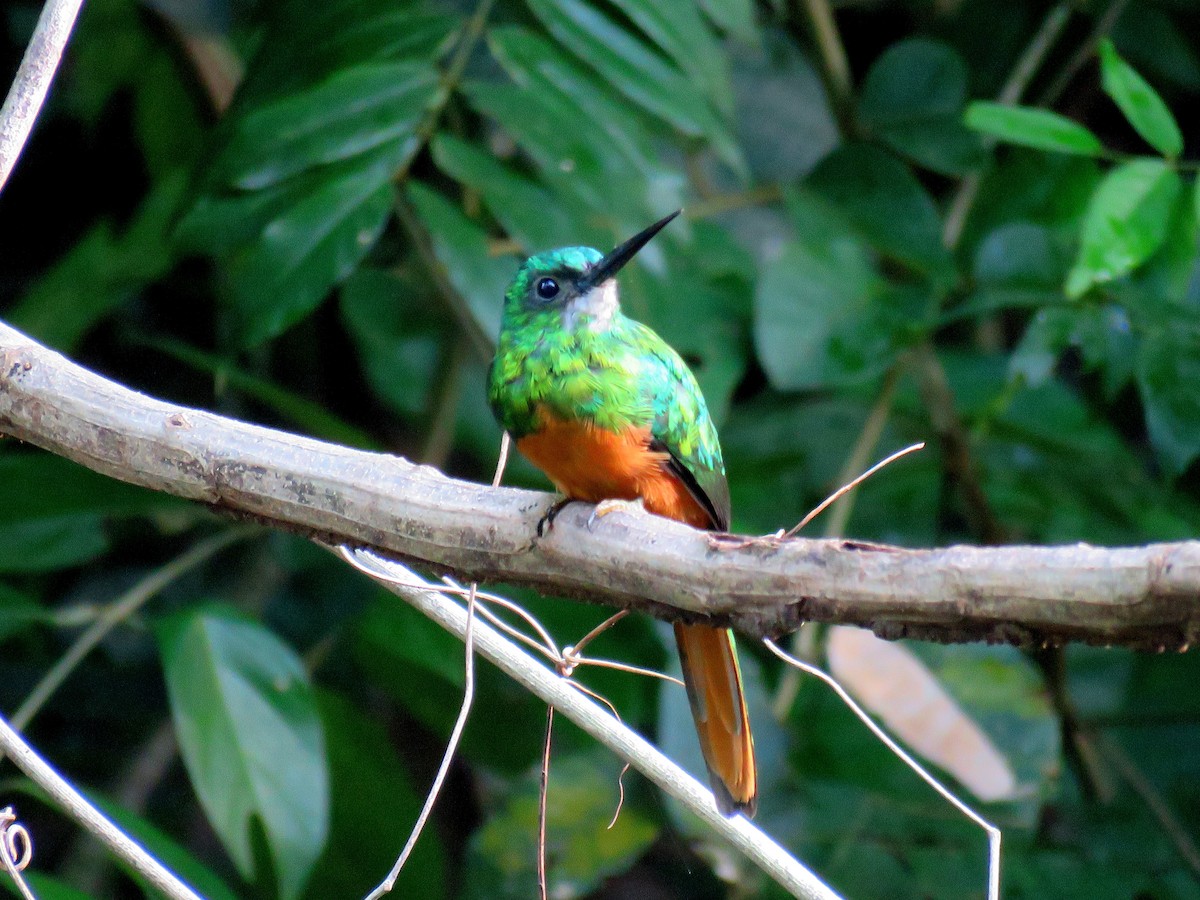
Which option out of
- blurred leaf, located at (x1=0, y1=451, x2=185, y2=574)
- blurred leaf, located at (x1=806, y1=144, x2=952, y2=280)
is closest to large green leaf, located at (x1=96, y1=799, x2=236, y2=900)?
blurred leaf, located at (x1=0, y1=451, x2=185, y2=574)

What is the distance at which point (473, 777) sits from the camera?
3494mm

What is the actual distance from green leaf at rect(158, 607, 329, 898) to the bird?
0.68m

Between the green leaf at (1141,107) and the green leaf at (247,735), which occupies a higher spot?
the green leaf at (1141,107)

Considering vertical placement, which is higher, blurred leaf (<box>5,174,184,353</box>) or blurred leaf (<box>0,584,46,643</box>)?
blurred leaf (<box>5,174,184,353</box>)

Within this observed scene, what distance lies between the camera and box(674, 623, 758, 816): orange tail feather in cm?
161

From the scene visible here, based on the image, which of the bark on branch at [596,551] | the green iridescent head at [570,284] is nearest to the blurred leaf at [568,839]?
the green iridescent head at [570,284]

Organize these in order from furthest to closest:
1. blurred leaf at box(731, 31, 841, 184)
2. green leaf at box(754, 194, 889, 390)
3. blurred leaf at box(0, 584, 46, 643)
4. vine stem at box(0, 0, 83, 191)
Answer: blurred leaf at box(731, 31, 841, 184) → green leaf at box(754, 194, 889, 390) → blurred leaf at box(0, 584, 46, 643) → vine stem at box(0, 0, 83, 191)

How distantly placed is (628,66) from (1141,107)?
2.59ft

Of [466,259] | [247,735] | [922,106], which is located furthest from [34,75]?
[922,106]

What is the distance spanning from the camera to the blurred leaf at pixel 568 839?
2521 millimetres

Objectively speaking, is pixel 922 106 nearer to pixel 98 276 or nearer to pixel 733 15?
pixel 733 15

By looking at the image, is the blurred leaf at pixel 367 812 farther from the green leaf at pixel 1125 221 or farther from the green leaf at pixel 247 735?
the green leaf at pixel 1125 221

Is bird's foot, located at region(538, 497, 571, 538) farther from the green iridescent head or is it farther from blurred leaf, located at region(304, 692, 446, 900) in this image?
blurred leaf, located at region(304, 692, 446, 900)

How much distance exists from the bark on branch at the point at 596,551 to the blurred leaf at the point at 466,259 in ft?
2.30
